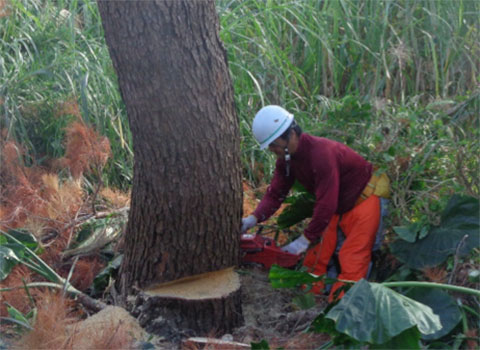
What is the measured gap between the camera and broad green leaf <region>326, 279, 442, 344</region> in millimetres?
2412

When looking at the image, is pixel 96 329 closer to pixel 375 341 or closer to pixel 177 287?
pixel 177 287

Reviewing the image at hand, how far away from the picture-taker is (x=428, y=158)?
146 inches

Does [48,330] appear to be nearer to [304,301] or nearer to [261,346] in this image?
[261,346]

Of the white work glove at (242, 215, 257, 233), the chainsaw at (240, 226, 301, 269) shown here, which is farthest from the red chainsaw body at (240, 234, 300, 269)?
the white work glove at (242, 215, 257, 233)

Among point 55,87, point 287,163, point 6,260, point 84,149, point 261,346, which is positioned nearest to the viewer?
point 261,346

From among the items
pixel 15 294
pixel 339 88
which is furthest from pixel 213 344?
pixel 339 88

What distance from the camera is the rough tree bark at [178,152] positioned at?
2959 mm

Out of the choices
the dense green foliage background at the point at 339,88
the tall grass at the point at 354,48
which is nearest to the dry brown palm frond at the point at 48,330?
the dense green foliage background at the point at 339,88

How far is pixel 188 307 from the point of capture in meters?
3.18

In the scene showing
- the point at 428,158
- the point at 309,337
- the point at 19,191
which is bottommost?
the point at 309,337

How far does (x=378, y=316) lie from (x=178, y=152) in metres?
1.23

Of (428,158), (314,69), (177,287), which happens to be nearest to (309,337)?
(177,287)

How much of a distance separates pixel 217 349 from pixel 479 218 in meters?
1.47

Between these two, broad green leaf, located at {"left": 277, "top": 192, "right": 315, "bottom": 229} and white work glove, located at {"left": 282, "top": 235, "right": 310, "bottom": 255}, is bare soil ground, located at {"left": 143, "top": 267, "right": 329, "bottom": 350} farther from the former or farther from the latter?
broad green leaf, located at {"left": 277, "top": 192, "right": 315, "bottom": 229}
